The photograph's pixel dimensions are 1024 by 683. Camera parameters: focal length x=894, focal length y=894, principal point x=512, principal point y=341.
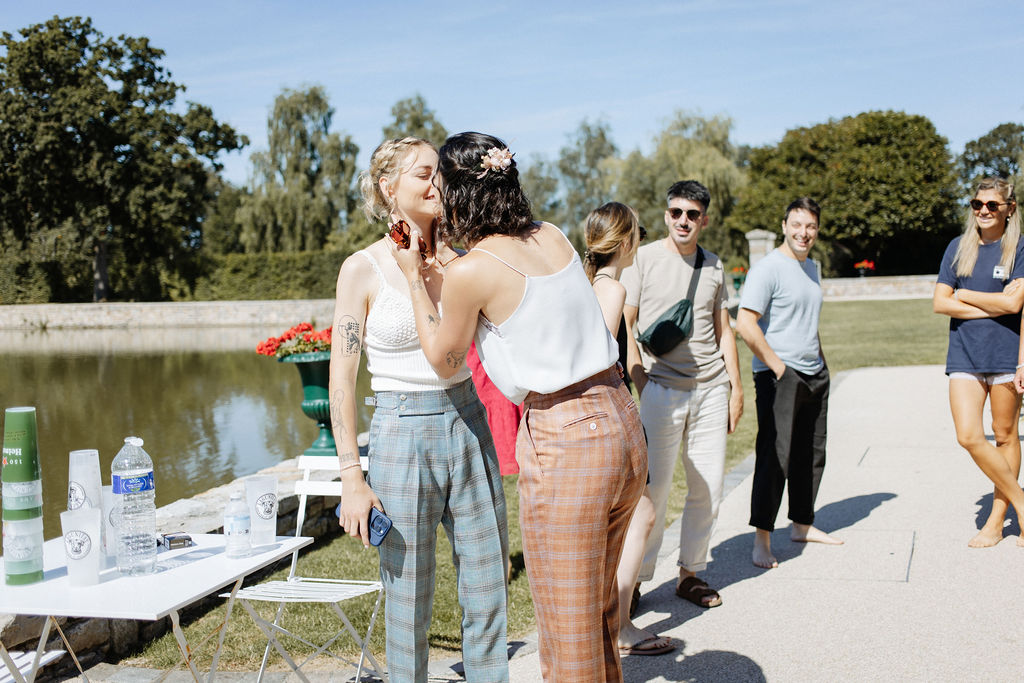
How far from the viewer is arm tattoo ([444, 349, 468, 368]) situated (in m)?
2.59

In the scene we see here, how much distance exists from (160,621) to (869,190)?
44.3 meters

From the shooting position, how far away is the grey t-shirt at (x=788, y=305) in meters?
5.20

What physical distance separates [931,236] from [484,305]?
153 feet

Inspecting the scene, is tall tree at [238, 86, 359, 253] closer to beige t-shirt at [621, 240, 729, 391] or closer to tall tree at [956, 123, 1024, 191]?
beige t-shirt at [621, 240, 729, 391]

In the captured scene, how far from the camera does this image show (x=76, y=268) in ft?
149

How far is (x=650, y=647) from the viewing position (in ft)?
13.0

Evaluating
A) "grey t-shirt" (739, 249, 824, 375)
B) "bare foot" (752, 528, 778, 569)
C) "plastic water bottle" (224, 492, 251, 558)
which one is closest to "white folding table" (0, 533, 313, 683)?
"plastic water bottle" (224, 492, 251, 558)

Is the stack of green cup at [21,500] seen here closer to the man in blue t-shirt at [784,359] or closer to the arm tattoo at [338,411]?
the arm tattoo at [338,411]

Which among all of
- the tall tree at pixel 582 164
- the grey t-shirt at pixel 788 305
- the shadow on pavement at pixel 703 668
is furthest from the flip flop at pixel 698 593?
the tall tree at pixel 582 164

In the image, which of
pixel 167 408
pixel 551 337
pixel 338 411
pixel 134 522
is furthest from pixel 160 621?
pixel 167 408

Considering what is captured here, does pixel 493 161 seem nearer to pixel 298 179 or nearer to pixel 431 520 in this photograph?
pixel 431 520

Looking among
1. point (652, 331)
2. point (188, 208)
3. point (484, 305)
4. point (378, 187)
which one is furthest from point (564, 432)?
point (188, 208)

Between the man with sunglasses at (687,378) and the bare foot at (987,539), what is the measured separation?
1763 mm

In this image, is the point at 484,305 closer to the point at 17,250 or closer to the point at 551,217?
the point at 17,250
